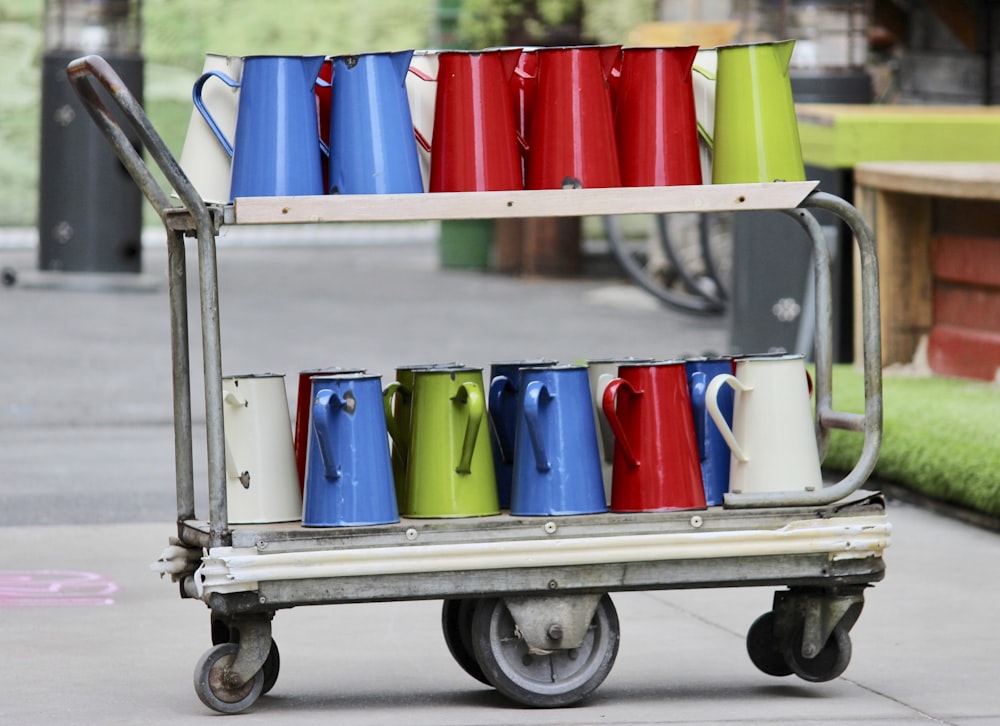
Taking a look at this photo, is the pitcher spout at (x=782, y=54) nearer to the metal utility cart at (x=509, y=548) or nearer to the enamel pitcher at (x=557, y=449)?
the metal utility cart at (x=509, y=548)

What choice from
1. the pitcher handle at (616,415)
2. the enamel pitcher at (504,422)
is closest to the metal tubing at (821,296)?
the pitcher handle at (616,415)

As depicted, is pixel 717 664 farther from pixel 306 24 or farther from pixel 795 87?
pixel 306 24

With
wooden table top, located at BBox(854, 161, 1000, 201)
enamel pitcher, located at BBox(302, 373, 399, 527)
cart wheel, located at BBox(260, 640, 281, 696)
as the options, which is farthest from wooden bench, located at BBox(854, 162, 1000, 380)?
cart wheel, located at BBox(260, 640, 281, 696)

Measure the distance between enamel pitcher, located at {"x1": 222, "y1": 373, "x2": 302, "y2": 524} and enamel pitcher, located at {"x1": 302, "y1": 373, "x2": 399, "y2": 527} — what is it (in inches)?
3.3

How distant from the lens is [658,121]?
4.17 m

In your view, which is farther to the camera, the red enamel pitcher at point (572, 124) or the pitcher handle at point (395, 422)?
the pitcher handle at point (395, 422)

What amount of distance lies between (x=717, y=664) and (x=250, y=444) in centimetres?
128

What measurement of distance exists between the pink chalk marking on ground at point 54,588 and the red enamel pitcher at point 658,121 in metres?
2.12

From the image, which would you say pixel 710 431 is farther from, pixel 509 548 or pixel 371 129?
pixel 371 129

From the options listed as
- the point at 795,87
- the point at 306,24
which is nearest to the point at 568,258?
the point at 306,24

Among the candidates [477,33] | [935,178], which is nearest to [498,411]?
[935,178]

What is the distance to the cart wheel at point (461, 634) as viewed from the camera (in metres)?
4.32

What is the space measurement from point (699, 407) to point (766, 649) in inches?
23.9

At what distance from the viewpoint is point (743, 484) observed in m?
4.25
